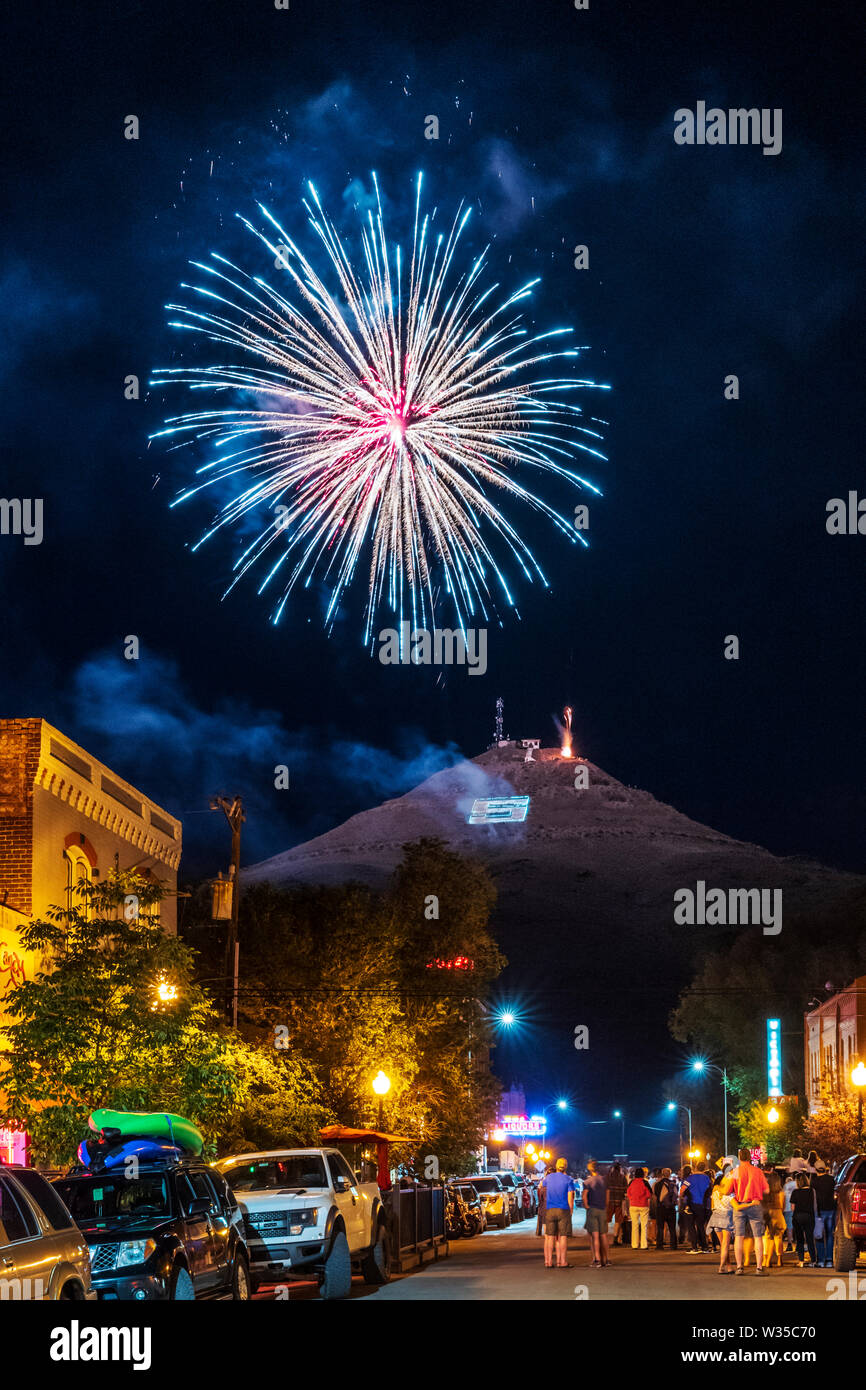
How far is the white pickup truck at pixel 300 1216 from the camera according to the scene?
20.2 meters

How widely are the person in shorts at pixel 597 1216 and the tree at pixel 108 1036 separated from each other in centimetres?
556

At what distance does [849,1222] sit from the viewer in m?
23.0

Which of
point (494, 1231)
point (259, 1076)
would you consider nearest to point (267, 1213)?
point (259, 1076)

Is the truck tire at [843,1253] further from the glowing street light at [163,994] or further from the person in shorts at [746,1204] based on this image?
the glowing street light at [163,994]

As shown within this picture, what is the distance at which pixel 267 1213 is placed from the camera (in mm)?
20391

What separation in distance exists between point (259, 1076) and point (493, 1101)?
2768cm

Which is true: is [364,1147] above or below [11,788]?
below

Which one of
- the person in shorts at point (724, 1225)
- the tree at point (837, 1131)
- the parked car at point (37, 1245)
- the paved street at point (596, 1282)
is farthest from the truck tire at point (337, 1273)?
the tree at point (837, 1131)

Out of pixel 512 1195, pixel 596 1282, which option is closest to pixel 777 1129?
pixel 512 1195

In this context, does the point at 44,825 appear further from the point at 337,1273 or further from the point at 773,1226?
the point at 773,1226

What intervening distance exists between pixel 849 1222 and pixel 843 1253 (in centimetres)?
59

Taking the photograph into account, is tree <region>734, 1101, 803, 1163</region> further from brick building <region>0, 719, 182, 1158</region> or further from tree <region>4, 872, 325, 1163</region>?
tree <region>4, 872, 325, 1163</region>
